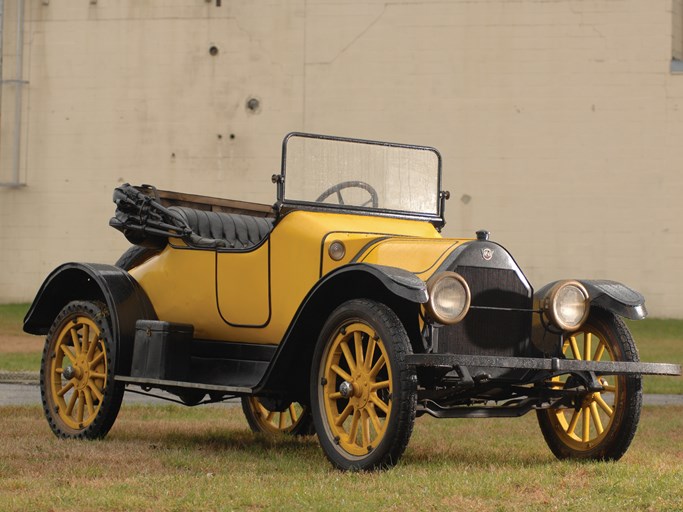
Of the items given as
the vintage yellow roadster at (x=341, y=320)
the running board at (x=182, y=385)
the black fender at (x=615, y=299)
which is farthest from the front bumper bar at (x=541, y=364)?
the running board at (x=182, y=385)

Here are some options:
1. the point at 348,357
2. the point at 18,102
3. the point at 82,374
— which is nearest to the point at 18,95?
the point at 18,102

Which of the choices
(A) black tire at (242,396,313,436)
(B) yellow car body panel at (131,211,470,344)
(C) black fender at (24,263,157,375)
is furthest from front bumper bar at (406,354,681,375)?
(A) black tire at (242,396,313,436)

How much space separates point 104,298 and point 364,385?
2753mm

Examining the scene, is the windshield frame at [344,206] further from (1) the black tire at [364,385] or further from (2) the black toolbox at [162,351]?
(1) the black tire at [364,385]

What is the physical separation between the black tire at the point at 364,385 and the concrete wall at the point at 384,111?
1857 centimetres

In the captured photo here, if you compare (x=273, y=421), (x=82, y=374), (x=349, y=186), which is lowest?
(x=273, y=421)

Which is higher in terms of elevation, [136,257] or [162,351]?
[136,257]

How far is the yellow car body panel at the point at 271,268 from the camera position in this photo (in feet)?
22.1

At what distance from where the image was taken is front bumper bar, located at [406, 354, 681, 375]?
585cm

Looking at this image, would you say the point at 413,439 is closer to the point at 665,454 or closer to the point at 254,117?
the point at 665,454

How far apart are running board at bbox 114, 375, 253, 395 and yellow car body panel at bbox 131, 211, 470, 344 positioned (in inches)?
16.4

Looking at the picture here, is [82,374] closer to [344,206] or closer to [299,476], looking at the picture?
[344,206]

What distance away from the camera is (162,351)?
7480 millimetres

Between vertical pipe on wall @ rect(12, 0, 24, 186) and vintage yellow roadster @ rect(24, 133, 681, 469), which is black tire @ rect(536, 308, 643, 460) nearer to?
vintage yellow roadster @ rect(24, 133, 681, 469)
